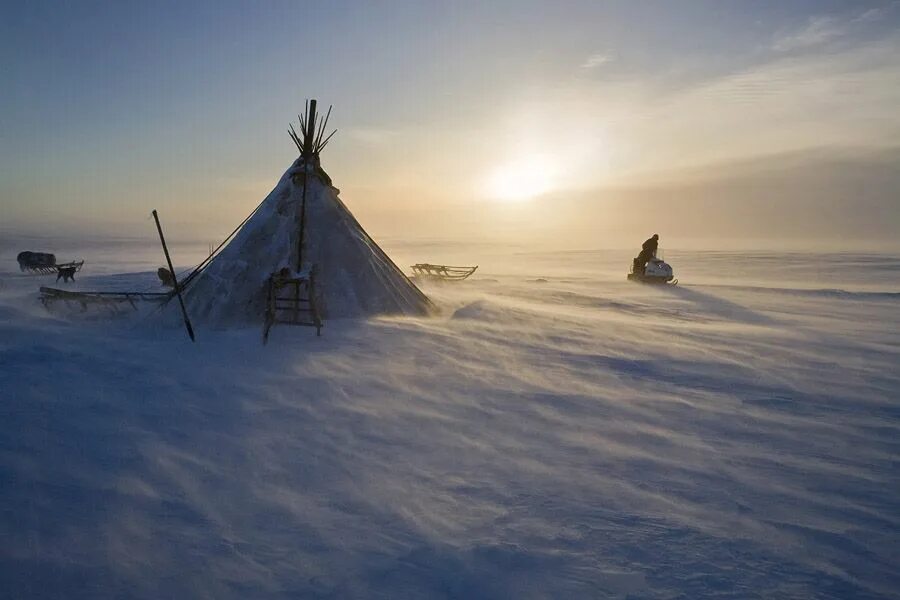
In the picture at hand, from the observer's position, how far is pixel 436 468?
4.68 metres

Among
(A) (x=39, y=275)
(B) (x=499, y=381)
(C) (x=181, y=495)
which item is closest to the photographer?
(C) (x=181, y=495)

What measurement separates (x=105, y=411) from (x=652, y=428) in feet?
21.9

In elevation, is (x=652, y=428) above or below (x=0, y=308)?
below

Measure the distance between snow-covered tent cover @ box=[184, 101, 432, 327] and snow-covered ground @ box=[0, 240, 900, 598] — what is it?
1220 millimetres

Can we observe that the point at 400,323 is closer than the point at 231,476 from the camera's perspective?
No

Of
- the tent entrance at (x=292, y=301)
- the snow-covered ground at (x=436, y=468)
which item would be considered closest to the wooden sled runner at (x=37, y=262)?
the snow-covered ground at (x=436, y=468)

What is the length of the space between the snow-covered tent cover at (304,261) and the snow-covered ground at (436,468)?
1.22 meters

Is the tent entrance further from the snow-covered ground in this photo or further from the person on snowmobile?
the person on snowmobile

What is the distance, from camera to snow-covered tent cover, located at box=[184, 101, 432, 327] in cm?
1020

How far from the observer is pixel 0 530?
351 centimetres

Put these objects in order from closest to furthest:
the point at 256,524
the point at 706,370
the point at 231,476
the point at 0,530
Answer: the point at 0,530, the point at 256,524, the point at 231,476, the point at 706,370

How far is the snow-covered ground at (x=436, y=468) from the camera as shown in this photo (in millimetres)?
3270

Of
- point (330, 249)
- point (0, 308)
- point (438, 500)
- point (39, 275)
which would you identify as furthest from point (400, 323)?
point (39, 275)

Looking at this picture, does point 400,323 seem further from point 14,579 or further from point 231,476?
point 14,579
